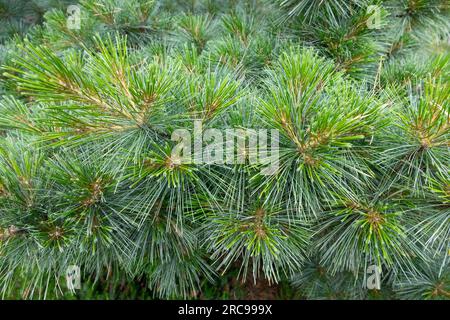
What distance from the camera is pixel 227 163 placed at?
0.65 meters

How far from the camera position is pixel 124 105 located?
565 mm

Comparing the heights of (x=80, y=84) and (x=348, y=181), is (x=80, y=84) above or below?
above

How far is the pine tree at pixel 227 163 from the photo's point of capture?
57 centimetres

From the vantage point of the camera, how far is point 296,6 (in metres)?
0.87

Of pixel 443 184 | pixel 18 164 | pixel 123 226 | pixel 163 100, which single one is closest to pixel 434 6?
pixel 443 184

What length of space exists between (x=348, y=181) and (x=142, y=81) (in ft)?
1.39

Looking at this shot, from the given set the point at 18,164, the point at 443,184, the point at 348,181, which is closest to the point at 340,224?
the point at 348,181

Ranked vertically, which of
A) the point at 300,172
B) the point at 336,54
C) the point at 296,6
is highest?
the point at 296,6

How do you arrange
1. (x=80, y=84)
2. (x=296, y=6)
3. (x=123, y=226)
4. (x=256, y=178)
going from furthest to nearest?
(x=296, y=6), (x=123, y=226), (x=256, y=178), (x=80, y=84)

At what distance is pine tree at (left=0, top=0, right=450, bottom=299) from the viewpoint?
566 millimetres

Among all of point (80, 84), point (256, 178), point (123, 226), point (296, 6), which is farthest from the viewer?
point (296, 6)

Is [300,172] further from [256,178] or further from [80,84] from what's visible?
[80,84]

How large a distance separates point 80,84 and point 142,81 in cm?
9

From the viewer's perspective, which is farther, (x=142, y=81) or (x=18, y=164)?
(x=18, y=164)
